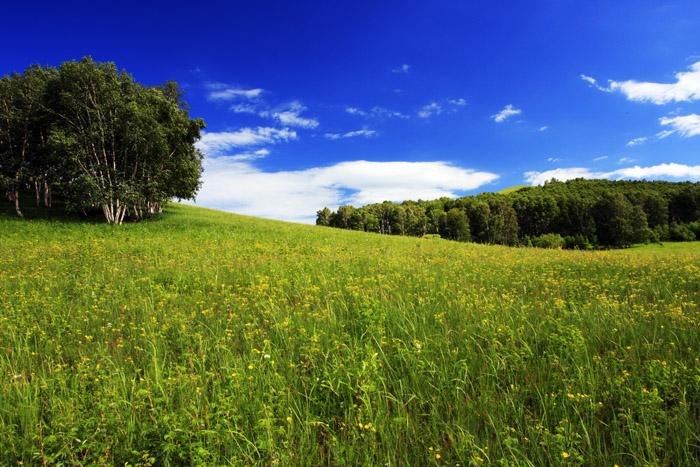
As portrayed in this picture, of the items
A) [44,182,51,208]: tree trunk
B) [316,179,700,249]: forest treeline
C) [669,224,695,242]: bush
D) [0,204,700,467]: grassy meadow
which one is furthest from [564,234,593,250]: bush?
[44,182,51,208]: tree trunk

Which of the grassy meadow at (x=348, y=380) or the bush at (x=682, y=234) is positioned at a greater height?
the bush at (x=682, y=234)

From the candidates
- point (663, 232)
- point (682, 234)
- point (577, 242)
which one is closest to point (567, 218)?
point (577, 242)

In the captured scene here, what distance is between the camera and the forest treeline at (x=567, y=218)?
3017 inches

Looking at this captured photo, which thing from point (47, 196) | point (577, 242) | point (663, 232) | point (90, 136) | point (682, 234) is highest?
point (90, 136)

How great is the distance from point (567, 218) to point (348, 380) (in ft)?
378

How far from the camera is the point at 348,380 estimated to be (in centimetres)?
312

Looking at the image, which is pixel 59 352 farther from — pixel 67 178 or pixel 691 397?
pixel 67 178

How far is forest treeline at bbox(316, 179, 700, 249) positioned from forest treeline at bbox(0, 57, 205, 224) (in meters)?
74.6

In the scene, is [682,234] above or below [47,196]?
below

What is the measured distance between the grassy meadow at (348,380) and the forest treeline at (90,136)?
20398 mm

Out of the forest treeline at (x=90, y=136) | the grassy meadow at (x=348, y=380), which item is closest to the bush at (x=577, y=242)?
A: the grassy meadow at (x=348, y=380)

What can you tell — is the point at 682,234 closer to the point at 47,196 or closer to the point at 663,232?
the point at 663,232

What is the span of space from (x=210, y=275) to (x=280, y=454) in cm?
660

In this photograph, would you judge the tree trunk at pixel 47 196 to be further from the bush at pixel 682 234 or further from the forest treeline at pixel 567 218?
the bush at pixel 682 234
